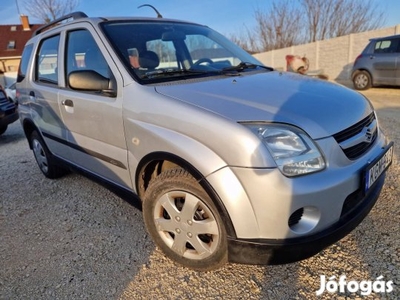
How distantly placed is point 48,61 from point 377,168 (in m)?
3.31

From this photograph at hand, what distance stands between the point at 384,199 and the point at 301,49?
55.2ft

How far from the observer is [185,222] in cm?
192

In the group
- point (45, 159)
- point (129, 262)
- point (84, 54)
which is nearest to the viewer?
point (129, 262)

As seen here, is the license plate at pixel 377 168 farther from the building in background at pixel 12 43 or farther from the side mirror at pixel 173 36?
the building in background at pixel 12 43

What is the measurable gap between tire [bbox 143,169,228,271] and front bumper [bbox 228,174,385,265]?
0.33 feet

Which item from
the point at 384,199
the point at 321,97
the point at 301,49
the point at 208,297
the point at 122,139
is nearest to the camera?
the point at 208,297

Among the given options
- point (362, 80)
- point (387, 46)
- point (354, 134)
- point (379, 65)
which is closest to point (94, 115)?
point (354, 134)

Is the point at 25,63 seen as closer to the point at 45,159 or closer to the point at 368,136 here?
the point at 45,159

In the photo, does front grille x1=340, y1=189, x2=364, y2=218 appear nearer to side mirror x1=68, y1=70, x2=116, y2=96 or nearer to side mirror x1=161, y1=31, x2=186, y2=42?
side mirror x1=68, y1=70, x2=116, y2=96

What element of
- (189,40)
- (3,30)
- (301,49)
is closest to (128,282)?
(189,40)

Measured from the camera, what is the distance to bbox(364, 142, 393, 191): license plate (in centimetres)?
180

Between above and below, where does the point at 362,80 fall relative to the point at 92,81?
below

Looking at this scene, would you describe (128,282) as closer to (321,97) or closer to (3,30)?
(321,97)

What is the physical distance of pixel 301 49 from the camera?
58.1 ft
